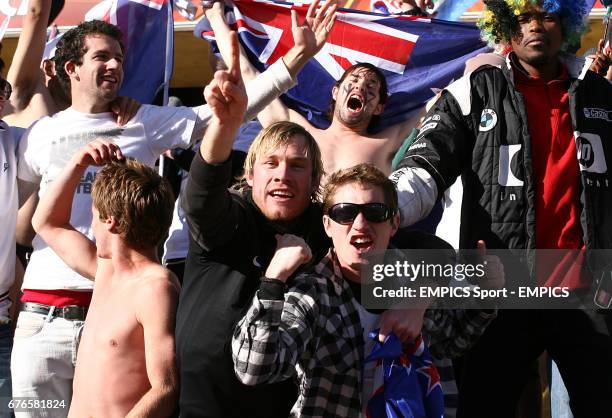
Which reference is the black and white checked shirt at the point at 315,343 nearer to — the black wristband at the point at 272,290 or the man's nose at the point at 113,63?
the black wristband at the point at 272,290

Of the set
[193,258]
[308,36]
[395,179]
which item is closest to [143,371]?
[193,258]

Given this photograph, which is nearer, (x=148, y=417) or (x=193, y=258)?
(x=148, y=417)

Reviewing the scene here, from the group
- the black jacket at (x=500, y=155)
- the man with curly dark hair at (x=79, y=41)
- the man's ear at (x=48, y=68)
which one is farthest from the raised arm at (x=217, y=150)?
the man's ear at (x=48, y=68)

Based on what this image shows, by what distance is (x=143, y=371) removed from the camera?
325 centimetres

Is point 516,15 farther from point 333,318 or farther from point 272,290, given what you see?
point 272,290

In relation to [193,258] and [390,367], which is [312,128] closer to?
[193,258]

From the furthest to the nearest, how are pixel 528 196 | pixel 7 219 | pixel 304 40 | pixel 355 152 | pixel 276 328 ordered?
pixel 355 152, pixel 7 219, pixel 304 40, pixel 528 196, pixel 276 328

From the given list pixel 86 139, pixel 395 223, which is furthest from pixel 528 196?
pixel 86 139

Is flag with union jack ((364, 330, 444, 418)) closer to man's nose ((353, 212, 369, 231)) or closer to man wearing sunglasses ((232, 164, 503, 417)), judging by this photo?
man wearing sunglasses ((232, 164, 503, 417))

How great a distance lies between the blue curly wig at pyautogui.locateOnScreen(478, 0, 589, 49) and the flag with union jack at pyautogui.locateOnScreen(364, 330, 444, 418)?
150 centimetres

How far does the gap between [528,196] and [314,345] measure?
41.6 inches

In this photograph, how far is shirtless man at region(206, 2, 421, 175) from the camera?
508 centimetres

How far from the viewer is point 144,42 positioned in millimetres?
6000

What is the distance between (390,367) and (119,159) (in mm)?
1255
